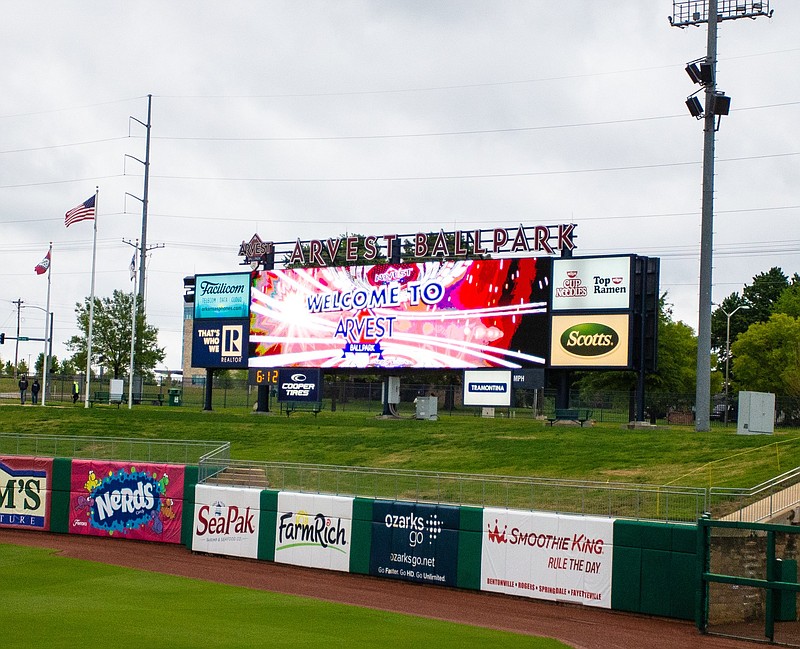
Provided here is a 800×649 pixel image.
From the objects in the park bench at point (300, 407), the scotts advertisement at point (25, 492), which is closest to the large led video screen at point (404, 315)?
the park bench at point (300, 407)

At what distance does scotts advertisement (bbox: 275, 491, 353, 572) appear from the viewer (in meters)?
29.3

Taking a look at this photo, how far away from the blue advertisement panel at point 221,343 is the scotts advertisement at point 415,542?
2823 centimetres

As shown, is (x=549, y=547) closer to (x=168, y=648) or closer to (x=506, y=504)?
(x=506, y=504)

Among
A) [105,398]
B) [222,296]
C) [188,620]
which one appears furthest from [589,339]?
[105,398]

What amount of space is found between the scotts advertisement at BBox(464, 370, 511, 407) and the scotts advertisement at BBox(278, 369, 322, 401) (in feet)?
28.5

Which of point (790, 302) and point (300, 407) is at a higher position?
point (790, 302)

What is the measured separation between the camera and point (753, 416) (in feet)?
132

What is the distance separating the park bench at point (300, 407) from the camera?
5744cm

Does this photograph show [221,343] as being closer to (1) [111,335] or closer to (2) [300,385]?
(2) [300,385]

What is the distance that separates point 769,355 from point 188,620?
60.1 meters

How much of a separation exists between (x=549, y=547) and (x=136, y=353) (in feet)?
194

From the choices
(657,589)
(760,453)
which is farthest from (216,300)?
(657,589)

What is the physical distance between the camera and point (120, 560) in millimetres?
30828

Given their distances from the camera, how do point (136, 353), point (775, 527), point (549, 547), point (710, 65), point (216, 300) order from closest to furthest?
point (775, 527), point (549, 547), point (710, 65), point (216, 300), point (136, 353)
